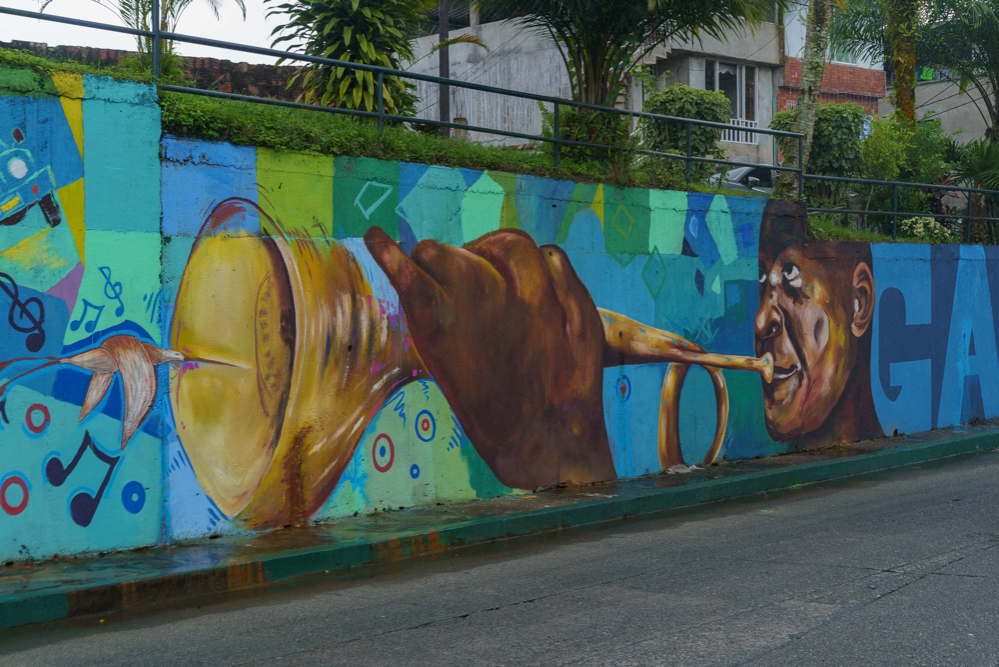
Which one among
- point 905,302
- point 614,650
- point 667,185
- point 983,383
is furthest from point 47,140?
point 983,383

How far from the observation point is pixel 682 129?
17141 mm

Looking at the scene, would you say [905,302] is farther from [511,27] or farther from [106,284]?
[511,27]

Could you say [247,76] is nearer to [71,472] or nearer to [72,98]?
[72,98]

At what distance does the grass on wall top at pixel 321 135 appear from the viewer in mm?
7703

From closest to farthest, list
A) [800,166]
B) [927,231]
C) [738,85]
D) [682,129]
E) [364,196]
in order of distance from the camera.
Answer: [364,196] → [800,166] → [927,231] → [682,129] → [738,85]

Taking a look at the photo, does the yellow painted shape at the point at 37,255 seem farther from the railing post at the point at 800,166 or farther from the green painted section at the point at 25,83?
the railing post at the point at 800,166

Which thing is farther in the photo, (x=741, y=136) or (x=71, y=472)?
(x=741, y=136)

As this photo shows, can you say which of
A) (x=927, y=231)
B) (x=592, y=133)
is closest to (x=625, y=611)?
(x=592, y=133)

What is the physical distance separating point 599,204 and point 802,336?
431 centimetres

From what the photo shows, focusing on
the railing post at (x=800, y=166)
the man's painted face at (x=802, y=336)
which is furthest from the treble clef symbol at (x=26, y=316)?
the railing post at (x=800, y=166)

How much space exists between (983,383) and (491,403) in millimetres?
10920

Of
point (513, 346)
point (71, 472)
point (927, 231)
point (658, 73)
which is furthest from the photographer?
point (658, 73)

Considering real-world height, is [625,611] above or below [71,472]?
below

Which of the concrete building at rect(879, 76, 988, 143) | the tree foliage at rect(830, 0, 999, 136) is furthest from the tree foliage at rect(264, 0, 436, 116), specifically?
the concrete building at rect(879, 76, 988, 143)
